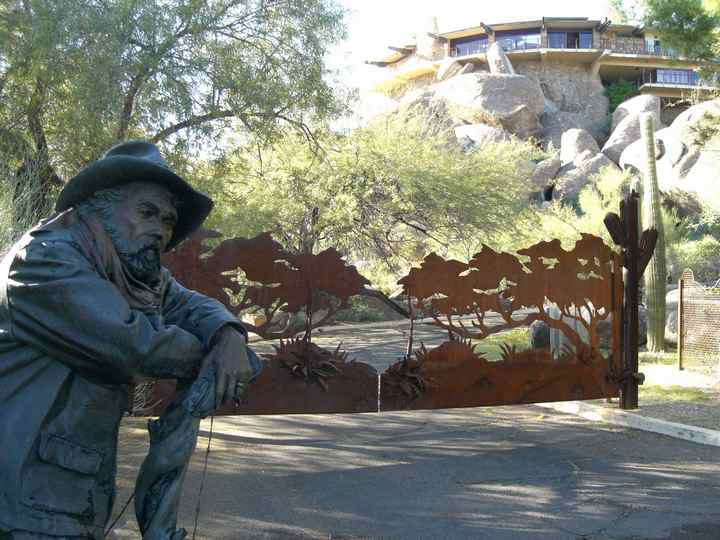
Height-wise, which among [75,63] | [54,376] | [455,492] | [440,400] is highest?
[75,63]

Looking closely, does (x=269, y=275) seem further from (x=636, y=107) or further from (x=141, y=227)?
(x=636, y=107)

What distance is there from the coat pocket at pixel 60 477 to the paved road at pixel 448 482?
314 cm

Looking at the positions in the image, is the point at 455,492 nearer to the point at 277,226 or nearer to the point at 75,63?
the point at 75,63

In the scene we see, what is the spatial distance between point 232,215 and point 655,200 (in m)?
9.95

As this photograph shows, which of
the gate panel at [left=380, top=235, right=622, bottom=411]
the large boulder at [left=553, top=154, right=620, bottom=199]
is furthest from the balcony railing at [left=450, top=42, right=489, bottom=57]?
the gate panel at [left=380, top=235, right=622, bottom=411]

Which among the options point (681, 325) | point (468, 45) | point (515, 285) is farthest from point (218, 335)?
point (468, 45)

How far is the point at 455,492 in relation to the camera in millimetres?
6004

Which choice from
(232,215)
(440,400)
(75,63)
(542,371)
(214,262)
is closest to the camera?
(214,262)

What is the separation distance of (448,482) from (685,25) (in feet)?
34.9

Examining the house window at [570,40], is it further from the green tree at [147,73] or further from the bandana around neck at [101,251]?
the bandana around neck at [101,251]

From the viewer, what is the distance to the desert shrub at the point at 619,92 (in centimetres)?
5400

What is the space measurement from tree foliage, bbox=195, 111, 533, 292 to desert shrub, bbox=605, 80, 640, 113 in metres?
35.5

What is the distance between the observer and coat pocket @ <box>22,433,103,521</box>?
6.20ft

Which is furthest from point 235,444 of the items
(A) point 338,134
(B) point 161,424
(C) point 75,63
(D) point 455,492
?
(A) point 338,134
